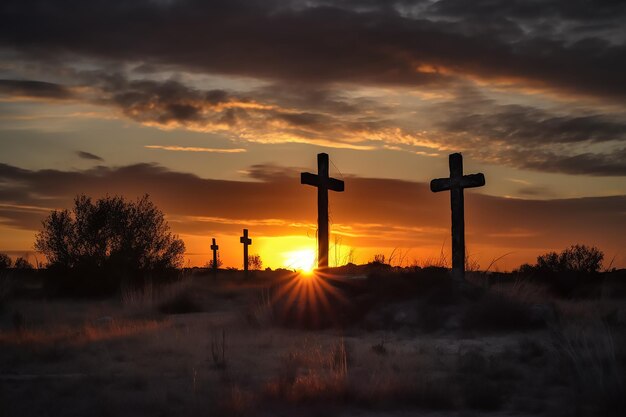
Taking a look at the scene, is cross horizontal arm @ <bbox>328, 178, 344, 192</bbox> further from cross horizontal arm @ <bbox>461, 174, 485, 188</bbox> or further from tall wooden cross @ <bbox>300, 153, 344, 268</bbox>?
cross horizontal arm @ <bbox>461, 174, 485, 188</bbox>

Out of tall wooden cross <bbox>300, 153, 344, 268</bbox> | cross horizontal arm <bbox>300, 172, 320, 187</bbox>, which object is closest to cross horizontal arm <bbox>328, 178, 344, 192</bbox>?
tall wooden cross <bbox>300, 153, 344, 268</bbox>

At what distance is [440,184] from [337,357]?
29.5 ft

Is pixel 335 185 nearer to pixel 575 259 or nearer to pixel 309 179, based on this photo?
pixel 309 179

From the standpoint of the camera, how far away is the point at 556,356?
11359 mm

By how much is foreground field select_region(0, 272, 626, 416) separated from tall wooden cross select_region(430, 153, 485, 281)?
43.0 inches

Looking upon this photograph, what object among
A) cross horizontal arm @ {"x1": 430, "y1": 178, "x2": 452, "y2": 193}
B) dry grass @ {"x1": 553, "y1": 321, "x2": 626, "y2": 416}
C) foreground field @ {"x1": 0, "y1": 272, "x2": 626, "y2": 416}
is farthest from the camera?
cross horizontal arm @ {"x1": 430, "y1": 178, "x2": 452, "y2": 193}

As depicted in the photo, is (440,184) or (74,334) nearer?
(74,334)

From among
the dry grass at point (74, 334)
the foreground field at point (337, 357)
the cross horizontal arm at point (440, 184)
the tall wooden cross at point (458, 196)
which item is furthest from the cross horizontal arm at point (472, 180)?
the dry grass at point (74, 334)

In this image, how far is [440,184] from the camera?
19.6 m

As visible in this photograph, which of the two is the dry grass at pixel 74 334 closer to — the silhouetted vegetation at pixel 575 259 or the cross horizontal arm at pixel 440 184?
the cross horizontal arm at pixel 440 184

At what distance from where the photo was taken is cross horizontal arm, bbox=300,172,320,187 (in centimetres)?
2077

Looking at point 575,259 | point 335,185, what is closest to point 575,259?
point 575,259

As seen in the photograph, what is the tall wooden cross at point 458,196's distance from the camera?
18.9 m

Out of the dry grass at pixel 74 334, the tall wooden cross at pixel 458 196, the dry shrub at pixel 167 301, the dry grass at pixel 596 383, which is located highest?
the tall wooden cross at pixel 458 196
